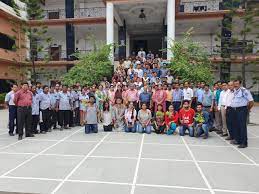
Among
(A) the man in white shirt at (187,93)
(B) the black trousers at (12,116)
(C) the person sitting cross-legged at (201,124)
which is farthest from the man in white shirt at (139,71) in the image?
(B) the black trousers at (12,116)

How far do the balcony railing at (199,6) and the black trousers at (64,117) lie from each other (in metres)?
16.7

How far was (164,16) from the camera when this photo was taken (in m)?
23.3

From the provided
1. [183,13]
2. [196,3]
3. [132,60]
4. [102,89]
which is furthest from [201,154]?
[196,3]

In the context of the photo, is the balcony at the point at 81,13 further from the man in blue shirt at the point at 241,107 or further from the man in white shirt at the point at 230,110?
the man in blue shirt at the point at 241,107

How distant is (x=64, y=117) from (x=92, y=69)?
638 cm

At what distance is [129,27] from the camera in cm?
2600

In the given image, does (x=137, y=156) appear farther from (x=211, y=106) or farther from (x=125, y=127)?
(x=211, y=106)

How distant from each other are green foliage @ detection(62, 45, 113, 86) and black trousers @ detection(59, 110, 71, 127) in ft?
17.4

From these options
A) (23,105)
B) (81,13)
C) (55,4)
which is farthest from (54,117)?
(55,4)

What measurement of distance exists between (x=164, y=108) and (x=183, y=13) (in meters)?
14.0

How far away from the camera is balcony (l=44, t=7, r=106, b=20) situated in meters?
25.4

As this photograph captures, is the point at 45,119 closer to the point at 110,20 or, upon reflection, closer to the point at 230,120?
the point at 230,120

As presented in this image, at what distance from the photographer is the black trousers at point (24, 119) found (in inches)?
346

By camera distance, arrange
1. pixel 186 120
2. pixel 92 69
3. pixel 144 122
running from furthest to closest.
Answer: pixel 92 69 → pixel 144 122 → pixel 186 120
